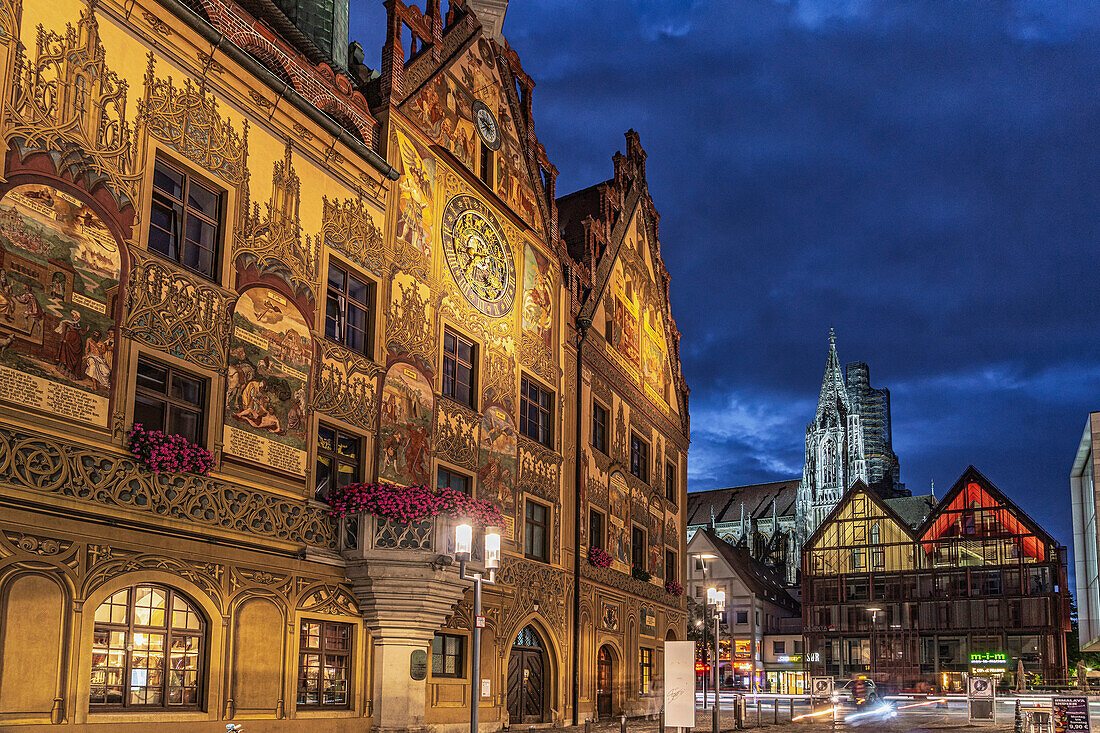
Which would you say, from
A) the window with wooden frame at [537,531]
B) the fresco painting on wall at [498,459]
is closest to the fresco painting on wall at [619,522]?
the window with wooden frame at [537,531]

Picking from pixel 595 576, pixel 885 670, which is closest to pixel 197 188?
pixel 595 576

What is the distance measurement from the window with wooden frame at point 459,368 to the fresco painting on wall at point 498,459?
28.8 inches

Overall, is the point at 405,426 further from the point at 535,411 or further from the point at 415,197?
the point at 535,411

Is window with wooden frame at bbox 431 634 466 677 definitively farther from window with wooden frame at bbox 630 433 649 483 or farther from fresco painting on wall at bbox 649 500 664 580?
fresco painting on wall at bbox 649 500 664 580

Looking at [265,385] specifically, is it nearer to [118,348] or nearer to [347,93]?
[118,348]

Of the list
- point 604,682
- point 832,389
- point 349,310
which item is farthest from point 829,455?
point 349,310

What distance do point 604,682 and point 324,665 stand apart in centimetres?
1407

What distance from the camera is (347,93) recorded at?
22.5m

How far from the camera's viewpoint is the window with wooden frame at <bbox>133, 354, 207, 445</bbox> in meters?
16.6

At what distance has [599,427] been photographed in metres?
33.5

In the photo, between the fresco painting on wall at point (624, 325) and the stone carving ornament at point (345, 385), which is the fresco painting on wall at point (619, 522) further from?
the stone carving ornament at point (345, 385)

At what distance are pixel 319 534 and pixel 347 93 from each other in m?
9.24

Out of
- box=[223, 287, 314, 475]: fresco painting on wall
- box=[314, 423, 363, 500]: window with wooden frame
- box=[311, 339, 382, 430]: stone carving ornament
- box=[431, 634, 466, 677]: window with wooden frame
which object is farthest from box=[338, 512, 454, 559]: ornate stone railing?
box=[431, 634, 466, 677]: window with wooden frame

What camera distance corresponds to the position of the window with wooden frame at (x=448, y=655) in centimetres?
2316
